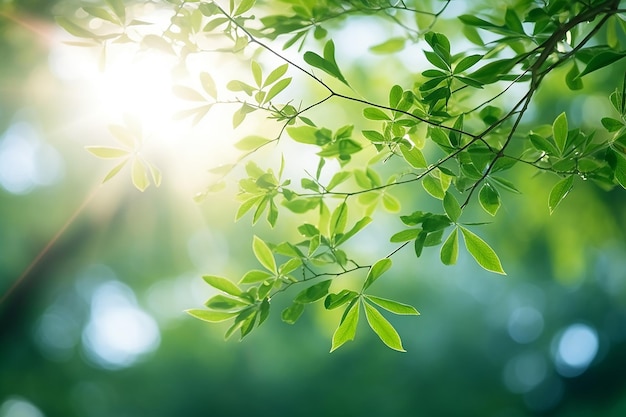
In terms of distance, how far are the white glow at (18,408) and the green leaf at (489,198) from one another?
22.9 ft

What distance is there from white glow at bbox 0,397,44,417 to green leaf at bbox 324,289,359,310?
6850 millimetres

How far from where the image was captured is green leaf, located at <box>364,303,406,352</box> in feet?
2.75

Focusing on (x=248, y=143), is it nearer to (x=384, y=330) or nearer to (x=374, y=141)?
(x=374, y=141)

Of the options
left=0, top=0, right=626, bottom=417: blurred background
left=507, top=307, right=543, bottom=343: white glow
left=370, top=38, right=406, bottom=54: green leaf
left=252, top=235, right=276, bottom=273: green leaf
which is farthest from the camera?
left=507, top=307, right=543, bottom=343: white glow

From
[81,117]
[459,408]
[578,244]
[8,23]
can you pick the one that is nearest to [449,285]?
[459,408]

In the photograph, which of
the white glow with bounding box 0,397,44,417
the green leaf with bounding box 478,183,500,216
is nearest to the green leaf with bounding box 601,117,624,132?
the green leaf with bounding box 478,183,500,216

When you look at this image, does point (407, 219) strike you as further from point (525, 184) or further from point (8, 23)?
point (525, 184)

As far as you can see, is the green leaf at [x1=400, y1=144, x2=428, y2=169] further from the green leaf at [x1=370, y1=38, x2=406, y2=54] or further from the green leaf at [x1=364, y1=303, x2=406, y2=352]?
the green leaf at [x1=370, y1=38, x2=406, y2=54]

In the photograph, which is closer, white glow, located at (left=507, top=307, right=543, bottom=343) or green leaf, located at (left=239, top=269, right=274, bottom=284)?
green leaf, located at (left=239, top=269, right=274, bottom=284)

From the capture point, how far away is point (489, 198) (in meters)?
0.86

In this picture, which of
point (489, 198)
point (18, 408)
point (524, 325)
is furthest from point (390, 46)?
point (18, 408)

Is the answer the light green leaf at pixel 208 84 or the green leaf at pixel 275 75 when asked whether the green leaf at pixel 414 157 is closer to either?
the green leaf at pixel 275 75

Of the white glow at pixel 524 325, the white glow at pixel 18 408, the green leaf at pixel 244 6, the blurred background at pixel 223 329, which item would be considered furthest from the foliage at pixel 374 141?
the white glow at pixel 18 408

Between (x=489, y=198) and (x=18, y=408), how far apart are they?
7223 mm
